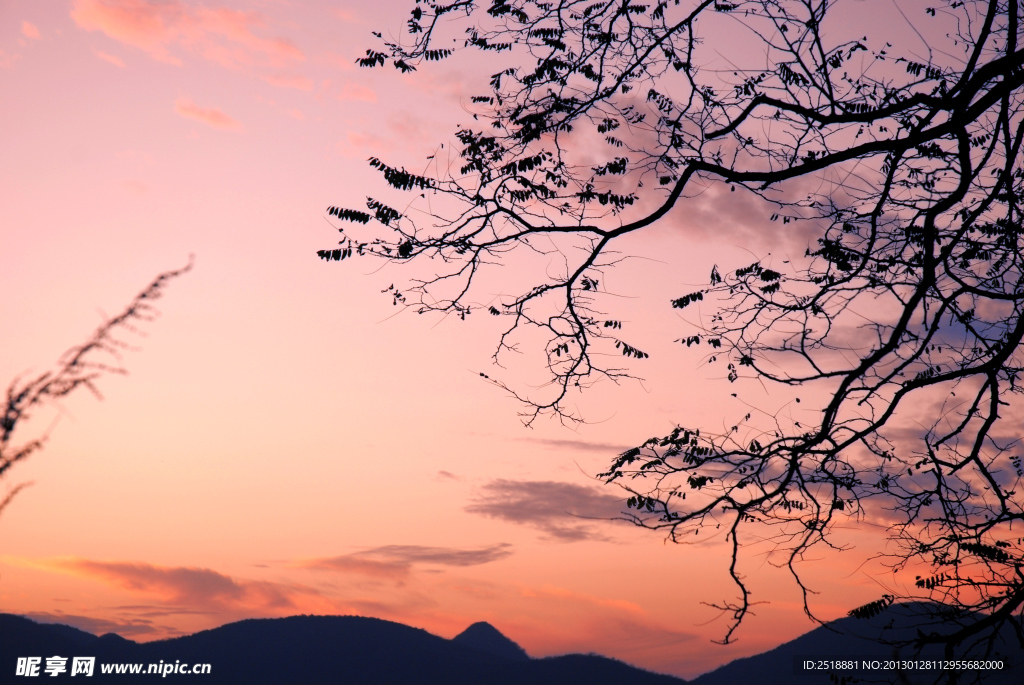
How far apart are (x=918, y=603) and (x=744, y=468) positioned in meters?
2.47

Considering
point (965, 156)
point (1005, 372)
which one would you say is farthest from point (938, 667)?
point (965, 156)

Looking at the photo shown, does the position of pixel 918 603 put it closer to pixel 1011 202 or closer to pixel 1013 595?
pixel 1013 595

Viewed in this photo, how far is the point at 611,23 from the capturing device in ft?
34.6

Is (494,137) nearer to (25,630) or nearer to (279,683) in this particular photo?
(25,630)

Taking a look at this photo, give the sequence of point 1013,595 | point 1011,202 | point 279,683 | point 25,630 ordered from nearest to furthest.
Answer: point 1013,595, point 1011,202, point 25,630, point 279,683

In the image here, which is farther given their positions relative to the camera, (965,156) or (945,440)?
(945,440)

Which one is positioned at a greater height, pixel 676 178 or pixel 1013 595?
pixel 676 178

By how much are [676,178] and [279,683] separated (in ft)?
709

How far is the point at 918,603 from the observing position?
831 cm

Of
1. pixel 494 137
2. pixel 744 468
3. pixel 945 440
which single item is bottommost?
pixel 744 468

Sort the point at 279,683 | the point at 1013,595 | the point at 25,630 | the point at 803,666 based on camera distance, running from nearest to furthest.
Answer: the point at 1013,595
the point at 803,666
the point at 25,630
the point at 279,683

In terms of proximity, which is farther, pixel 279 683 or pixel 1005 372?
pixel 279 683

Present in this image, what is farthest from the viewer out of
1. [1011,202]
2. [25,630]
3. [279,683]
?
[279,683]

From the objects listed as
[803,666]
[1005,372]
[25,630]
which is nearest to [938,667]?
[1005,372]
